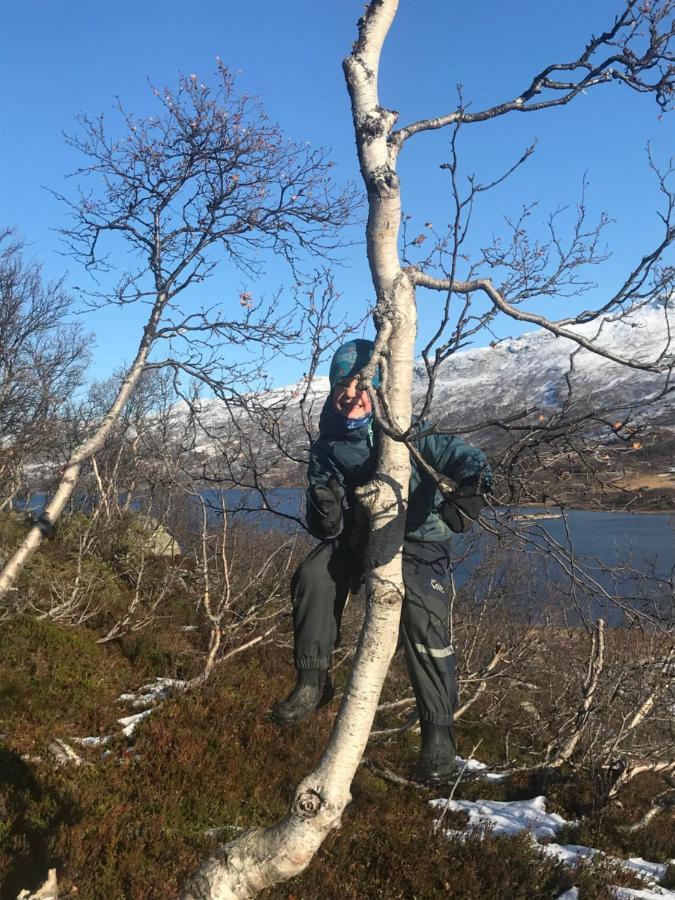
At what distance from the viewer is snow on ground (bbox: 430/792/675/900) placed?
217 inches

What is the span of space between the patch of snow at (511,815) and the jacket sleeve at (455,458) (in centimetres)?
462

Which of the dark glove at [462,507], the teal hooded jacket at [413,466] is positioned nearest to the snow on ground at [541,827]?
the teal hooded jacket at [413,466]

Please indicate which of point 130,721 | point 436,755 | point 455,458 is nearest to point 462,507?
point 455,458

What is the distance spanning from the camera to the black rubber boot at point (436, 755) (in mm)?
2666

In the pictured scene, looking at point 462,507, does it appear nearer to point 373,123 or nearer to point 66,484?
point 373,123

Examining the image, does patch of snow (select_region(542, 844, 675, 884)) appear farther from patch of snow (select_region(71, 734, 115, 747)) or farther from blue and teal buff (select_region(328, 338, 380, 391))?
blue and teal buff (select_region(328, 338, 380, 391))

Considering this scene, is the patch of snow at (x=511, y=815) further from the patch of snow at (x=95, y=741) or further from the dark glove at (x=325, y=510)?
the dark glove at (x=325, y=510)

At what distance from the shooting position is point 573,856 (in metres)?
5.89

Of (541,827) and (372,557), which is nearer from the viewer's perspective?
(372,557)

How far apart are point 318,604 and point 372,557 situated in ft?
1.88

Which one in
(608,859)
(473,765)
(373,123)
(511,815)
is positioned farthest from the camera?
(473,765)

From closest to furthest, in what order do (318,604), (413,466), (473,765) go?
(318,604) < (413,466) < (473,765)

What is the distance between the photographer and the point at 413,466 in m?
3.07

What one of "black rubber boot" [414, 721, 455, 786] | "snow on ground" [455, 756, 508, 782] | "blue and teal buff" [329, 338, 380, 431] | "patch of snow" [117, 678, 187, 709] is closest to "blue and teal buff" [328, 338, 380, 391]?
"blue and teal buff" [329, 338, 380, 431]
